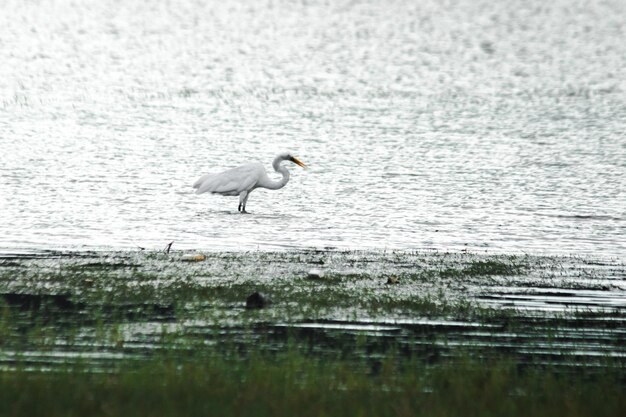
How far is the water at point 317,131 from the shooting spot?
17641 mm

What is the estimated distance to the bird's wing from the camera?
66.2 feet

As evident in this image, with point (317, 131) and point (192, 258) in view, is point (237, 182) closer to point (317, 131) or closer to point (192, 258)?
point (192, 258)

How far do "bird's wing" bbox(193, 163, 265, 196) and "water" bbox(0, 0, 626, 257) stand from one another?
33cm

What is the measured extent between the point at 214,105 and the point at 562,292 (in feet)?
91.6

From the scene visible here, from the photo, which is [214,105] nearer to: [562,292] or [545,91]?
[545,91]

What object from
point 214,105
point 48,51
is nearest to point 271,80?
point 214,105

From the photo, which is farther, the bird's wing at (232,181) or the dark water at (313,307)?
the bird's wing at (232,181)

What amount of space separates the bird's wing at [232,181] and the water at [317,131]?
330mm

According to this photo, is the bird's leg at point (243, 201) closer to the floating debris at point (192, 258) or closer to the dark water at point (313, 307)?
the dark water at point (313, 307)

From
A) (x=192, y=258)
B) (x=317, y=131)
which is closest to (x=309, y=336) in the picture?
(x=192, y=258)

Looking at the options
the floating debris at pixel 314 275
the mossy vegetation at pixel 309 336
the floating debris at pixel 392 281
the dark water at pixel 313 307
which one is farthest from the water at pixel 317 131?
the floating debris at pixel 392 281

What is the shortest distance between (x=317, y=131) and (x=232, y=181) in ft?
41.6

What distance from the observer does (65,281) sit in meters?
11.9

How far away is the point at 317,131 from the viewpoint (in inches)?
1294
